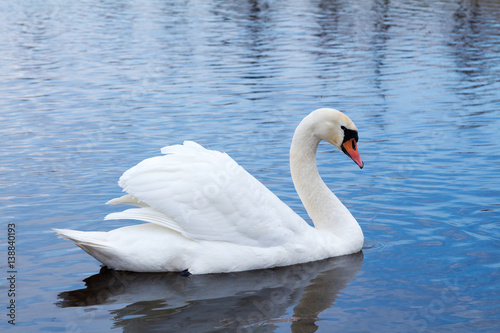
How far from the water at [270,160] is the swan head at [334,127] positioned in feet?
3.87

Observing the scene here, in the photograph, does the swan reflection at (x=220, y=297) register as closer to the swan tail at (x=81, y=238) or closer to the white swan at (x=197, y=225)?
the white swan at (x=197, y=225)

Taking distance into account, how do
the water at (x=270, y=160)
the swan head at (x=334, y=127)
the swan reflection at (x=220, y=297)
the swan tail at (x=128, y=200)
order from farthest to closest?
1. the swan head at (x=334, y=127)
2. the swan tail at (x=128, y=200)
3. the water at (x=270, y=160)
4. the swan reflection at (x=220, y=297)

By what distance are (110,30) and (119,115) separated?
19855 millimetres

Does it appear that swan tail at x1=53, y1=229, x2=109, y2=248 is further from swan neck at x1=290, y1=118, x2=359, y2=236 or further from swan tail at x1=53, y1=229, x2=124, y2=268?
swan neck at x1=290, y1=118, x2=359, y2=236

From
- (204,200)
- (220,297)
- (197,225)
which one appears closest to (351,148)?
(204,200)

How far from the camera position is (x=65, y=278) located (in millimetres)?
7391

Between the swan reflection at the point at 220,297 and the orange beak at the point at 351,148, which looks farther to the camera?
the orange beak at the point at 351,148

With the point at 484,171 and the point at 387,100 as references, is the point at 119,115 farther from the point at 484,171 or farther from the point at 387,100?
the point at 484,171

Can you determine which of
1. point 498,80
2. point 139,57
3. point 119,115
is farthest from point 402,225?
point 139,57

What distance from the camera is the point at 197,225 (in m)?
7.24

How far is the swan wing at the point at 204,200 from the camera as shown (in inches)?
283

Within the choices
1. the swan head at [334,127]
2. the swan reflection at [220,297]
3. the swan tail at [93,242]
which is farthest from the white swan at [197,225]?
the swan head at [334,127]

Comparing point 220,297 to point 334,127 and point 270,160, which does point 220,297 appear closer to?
point 334,127

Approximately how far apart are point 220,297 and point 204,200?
961 millimetres
